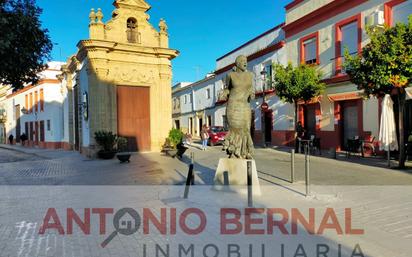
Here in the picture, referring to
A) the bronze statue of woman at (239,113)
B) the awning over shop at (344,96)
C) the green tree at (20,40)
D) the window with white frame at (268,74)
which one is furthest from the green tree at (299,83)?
the green tree at (20,40)

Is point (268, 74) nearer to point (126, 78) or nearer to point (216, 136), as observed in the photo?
point (216, 136)

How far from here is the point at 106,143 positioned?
674 inches

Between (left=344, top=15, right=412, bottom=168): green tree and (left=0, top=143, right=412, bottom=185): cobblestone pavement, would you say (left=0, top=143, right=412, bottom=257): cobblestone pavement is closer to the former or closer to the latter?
(left=0, top=143, right=412, bottom=185): cobblestone pavement

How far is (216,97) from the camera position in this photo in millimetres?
32750

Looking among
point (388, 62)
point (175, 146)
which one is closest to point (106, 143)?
point (175, 146)

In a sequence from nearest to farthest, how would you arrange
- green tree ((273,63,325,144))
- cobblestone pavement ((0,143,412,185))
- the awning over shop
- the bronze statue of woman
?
the bronze statue of woman
cobblestone pavement ((0,143,412,185))
the awning over shop
green tree ((273,63,325,144))

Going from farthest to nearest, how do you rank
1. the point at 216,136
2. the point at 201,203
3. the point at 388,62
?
the point at 216,136
the point at 388,62
the point at 201,203

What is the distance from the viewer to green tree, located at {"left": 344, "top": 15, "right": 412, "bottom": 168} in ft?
32.1

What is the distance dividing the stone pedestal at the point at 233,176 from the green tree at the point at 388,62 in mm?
5374

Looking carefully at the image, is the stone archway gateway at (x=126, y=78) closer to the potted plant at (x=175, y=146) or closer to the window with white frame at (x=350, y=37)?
the potted plant at (x=175, y=146)

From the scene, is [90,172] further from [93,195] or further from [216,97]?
[216,97]

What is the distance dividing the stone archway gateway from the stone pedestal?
1221 centimetres

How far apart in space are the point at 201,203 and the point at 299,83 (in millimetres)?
11486

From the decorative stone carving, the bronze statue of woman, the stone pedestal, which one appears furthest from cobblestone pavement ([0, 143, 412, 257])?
the decorative stone carving
